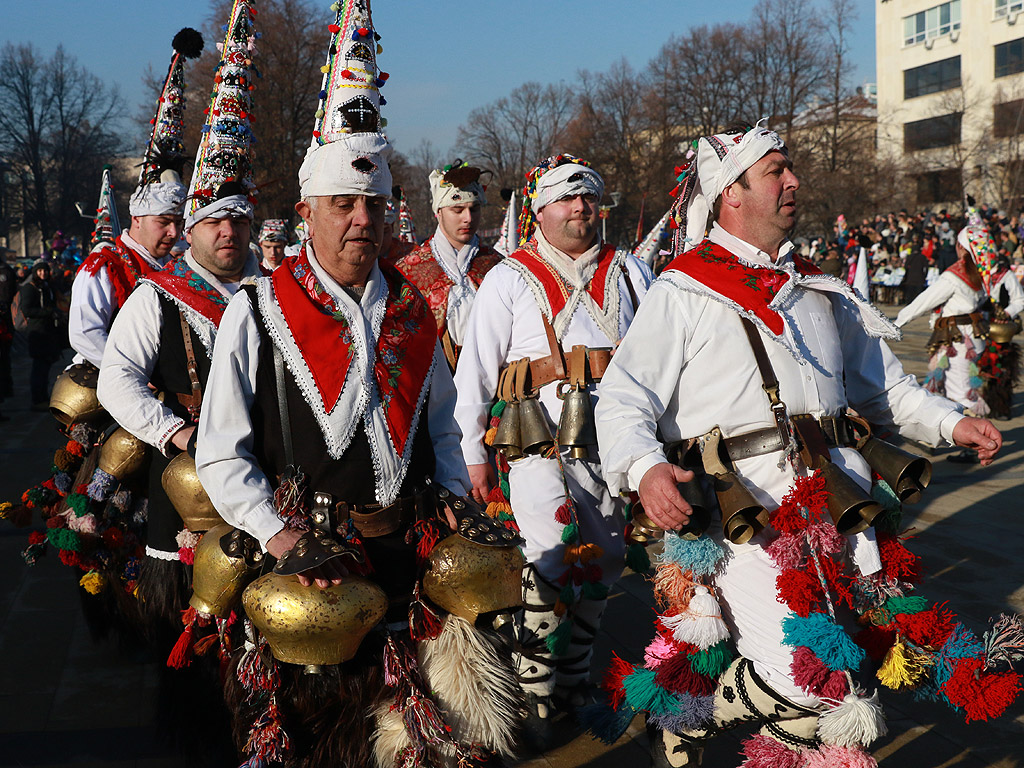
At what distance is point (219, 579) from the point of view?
2.91 metres

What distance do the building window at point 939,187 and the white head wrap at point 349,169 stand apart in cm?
4421

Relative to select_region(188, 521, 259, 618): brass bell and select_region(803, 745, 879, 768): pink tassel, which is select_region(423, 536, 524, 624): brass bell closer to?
select_region(188, 521, 259, 618): brass bell

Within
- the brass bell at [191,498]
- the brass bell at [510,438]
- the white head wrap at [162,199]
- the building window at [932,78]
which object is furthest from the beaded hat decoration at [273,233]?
the building window at [932,78]

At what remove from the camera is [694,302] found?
312 cm

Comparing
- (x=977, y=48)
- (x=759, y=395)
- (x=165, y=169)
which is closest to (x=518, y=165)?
(x=977, y=48)

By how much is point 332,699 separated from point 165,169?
156 inches

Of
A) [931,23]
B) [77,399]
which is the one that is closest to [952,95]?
[931,23]

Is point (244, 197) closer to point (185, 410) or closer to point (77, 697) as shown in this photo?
point (185, 410)

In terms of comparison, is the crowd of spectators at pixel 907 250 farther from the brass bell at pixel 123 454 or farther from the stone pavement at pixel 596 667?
the brass bell at pixel 123 454

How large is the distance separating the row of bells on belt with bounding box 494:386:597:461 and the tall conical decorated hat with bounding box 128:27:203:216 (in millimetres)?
2543

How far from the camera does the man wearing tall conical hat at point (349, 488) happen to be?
2.76 m

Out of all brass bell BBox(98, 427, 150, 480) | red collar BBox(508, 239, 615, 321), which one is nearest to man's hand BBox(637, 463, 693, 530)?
red collar BBox(508, 239, 615, 321)

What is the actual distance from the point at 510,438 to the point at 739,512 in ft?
5.72

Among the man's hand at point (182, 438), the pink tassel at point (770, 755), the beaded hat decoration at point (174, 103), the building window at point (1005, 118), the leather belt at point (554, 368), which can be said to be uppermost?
the building window at point (1005, 118)
